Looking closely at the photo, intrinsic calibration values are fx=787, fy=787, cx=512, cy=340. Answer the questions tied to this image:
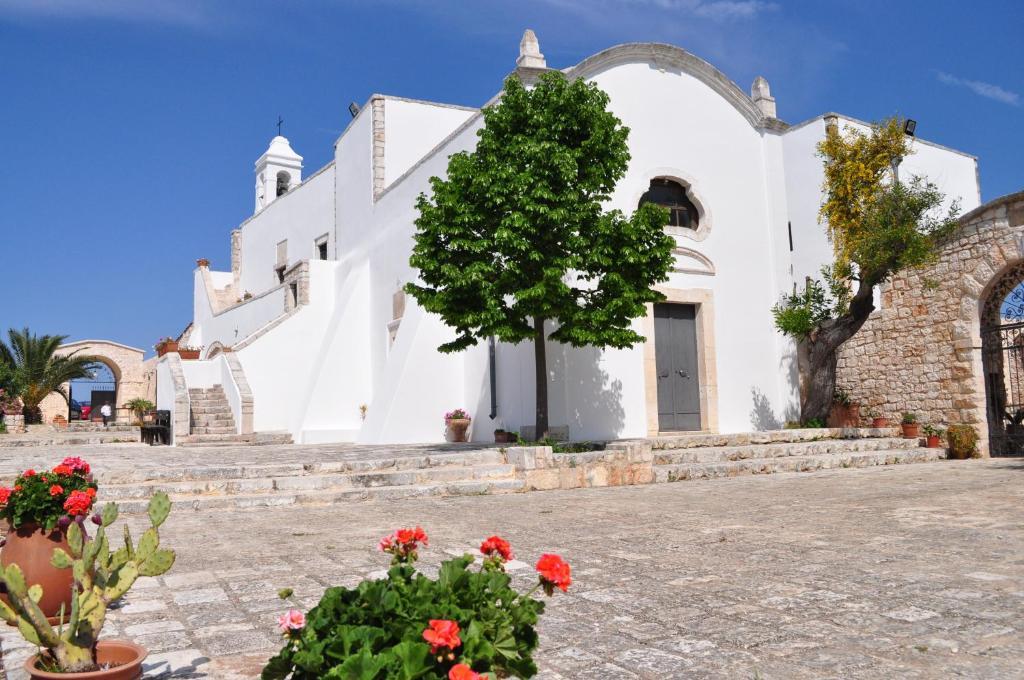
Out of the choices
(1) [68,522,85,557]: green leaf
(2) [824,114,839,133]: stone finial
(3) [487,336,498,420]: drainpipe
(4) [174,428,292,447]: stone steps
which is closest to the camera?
(1) [68,522,85,557]: green leaf

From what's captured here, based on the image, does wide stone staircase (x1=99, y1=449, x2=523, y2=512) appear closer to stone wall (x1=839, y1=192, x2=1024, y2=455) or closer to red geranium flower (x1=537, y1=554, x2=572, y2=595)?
red geranium flower (x1=537, y1=554, x2=572, y2=595)

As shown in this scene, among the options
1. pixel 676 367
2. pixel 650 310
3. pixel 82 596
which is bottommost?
pixel 82 596

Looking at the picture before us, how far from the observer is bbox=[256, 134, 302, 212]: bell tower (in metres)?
32.2

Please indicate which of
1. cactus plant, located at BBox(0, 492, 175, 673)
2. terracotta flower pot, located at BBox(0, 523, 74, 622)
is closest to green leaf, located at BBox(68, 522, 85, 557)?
cactus plant, located at BBox(0, 492, 175, 673)

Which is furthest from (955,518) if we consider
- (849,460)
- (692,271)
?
(692,271)

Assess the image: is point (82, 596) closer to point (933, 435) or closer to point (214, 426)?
point (933, 435)

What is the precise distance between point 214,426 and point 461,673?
18.7 metres

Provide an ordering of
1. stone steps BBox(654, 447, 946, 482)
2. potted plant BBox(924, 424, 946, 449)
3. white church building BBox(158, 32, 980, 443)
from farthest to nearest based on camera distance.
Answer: white church building BBox(158, 32, 980, 443) → potted plant BBox(924, 424, 946, 449) → stone steps BBox(654, 447, 946, 482)

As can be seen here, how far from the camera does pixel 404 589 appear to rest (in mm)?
1944

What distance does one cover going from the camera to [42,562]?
12.6 ft

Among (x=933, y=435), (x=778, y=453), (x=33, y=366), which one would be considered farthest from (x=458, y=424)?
A: (x=33, y=366)

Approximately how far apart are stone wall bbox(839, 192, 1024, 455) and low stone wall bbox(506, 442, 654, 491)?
606 centimetres

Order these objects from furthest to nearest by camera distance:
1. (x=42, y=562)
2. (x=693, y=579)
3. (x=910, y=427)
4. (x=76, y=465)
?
(x=910, y=427) → (x=693, y=579) → (x=76, y=465) → (x=42, y=562)

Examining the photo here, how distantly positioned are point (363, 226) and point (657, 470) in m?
12.3
